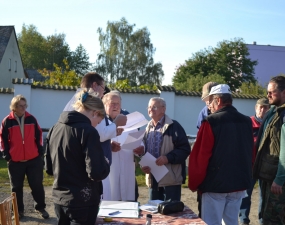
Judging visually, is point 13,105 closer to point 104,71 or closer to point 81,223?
point 81,223

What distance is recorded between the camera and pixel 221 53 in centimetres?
3066

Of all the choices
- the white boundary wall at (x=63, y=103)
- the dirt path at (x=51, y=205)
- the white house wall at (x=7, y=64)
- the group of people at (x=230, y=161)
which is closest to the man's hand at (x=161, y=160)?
the group of people at (x=230, y=161)

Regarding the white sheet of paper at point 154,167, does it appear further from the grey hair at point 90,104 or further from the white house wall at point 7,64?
the white house wall at point 7,64

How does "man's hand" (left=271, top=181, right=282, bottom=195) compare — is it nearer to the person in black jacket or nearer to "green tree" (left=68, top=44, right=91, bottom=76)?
the person in black jacket

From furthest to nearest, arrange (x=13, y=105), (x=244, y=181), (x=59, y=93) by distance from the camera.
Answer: (x=59, y=93) → (x=13, y=105) → (x=244, y=181)

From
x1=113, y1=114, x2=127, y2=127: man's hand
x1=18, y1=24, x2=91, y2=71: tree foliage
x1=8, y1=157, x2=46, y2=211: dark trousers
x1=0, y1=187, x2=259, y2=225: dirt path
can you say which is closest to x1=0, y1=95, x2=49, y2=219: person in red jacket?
x1=8, y1=157, x2=46, y2=211: dark trousers

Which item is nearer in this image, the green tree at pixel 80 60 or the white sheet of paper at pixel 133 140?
the white sheet of paper at pixel 133 140

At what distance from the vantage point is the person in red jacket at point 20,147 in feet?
20.2

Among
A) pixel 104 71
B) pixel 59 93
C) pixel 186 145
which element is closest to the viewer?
pixel 186 145

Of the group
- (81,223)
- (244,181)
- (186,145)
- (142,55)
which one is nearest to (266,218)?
(244,181)

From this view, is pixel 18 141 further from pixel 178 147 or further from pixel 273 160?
pixel 273 160

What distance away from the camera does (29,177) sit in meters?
6.28

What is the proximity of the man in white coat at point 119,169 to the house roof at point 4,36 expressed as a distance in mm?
29060

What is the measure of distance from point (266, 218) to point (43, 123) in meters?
12.2
